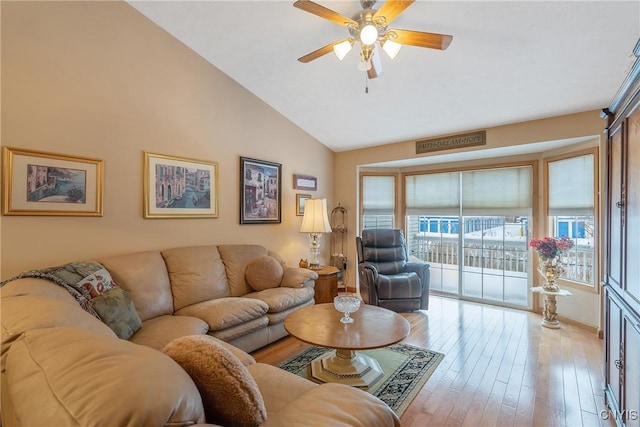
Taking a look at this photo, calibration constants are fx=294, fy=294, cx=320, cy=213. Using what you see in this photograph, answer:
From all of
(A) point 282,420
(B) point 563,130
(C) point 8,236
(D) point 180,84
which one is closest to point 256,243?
(D) point 180,84

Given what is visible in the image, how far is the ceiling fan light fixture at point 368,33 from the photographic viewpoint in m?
1.92

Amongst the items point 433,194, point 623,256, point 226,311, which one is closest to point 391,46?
point 623,256

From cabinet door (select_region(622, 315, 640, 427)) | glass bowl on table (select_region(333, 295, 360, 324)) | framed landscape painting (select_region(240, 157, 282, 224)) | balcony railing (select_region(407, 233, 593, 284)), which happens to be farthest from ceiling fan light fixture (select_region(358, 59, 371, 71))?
balcony railing (select_region(407, 233, 593, 284))

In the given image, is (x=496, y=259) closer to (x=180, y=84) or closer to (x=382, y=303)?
(x=382, y=303)

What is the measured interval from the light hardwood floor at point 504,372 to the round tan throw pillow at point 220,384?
1.39 m

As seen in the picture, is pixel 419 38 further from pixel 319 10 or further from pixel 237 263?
pixel 237 263

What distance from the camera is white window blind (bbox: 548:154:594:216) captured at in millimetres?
3438

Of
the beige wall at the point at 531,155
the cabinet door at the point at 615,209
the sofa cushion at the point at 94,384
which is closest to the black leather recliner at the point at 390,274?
the beige wall at the point at 531,155

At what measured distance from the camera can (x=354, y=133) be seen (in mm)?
4449

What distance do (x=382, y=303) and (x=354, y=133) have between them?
2.48m

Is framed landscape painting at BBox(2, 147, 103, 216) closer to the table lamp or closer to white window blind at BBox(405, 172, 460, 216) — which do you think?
the table lamp

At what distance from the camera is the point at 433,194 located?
4.88 meters

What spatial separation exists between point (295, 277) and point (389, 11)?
8.55 ft

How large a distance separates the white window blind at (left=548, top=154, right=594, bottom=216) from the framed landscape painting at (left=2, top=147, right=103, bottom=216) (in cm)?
510
